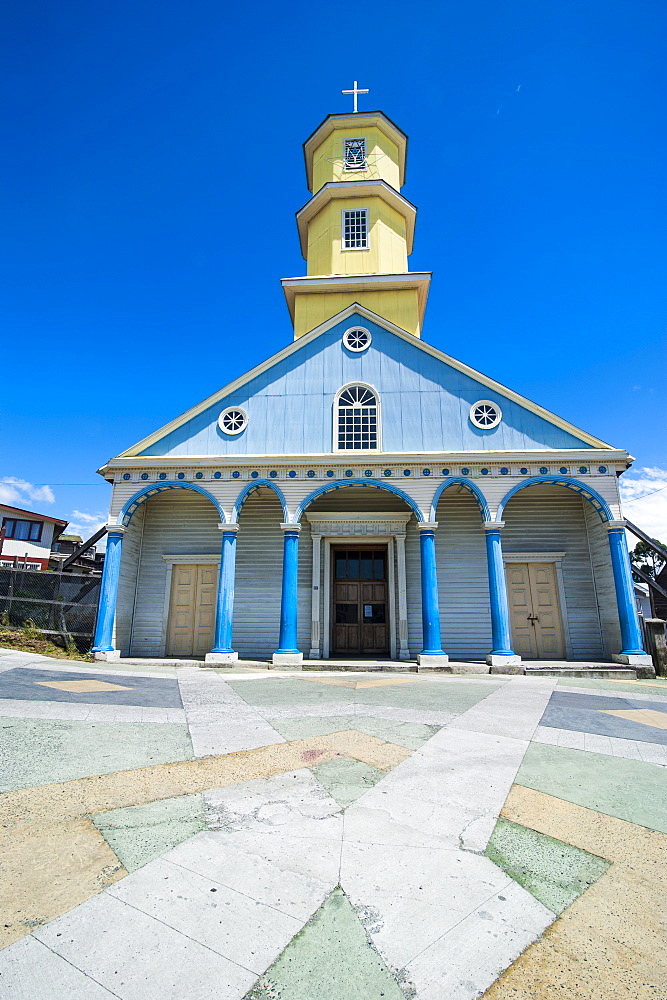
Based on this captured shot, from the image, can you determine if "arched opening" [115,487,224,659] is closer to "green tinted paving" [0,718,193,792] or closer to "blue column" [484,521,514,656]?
"blue column" [484,521,514,656]

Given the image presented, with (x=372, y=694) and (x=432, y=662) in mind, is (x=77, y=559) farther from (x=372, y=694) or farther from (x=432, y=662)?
(x=372, y=694)

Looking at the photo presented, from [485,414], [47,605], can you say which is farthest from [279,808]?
[485,414]

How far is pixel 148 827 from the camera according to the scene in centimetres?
298

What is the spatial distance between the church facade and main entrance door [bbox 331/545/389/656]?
1.8 inches

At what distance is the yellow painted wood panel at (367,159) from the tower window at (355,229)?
4.65ft

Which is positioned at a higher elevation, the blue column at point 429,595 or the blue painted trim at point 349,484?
the blue painted trim at point 349,484

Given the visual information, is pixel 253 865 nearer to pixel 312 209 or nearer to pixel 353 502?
pixel 353 502

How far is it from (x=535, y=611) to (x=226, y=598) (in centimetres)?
884

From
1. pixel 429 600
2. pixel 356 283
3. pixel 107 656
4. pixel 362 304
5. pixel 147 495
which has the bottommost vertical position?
pixel 107 656

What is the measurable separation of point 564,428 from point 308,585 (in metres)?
8.45

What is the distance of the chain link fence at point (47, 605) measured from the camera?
44.3ft

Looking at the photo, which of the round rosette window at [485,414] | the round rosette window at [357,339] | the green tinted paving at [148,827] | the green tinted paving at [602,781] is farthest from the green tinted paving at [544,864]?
the round rosette window at [357,339]

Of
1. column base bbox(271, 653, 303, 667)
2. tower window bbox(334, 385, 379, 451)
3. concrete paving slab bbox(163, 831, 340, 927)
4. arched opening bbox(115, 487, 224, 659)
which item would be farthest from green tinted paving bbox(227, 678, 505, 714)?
tower window bbox(334, 385, 379, 451)

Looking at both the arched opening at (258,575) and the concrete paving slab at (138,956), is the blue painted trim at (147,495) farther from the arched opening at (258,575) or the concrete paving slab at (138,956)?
the concrete paving slab at (138,956)
